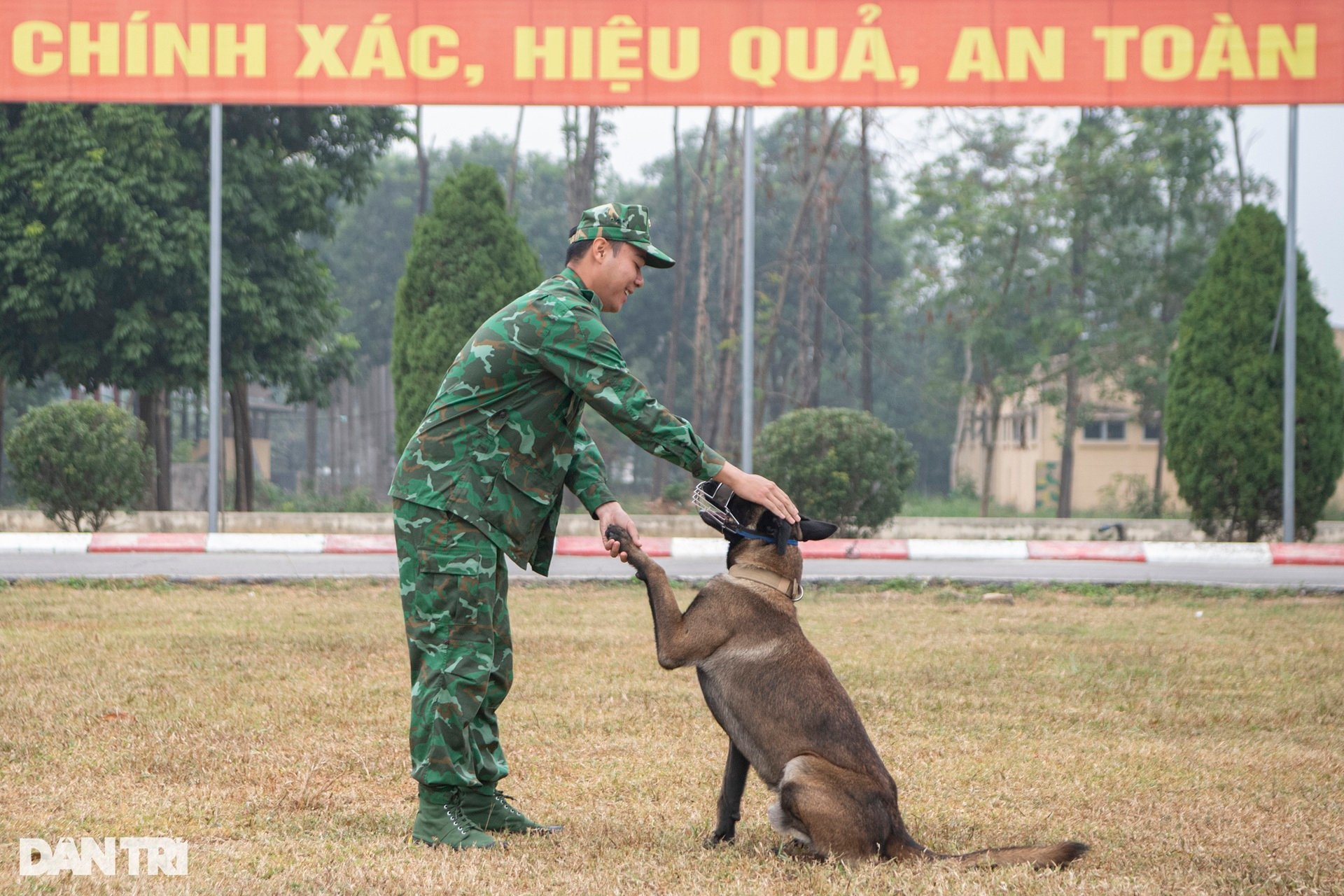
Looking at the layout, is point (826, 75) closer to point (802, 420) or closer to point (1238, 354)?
point (802, 420)

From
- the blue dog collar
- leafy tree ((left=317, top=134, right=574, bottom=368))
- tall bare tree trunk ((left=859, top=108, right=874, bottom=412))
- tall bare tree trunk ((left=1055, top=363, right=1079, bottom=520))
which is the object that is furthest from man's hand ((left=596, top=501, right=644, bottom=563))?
leafy tree ((left=317, top=134, right=574, bottom=368))

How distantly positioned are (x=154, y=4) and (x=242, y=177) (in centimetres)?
639

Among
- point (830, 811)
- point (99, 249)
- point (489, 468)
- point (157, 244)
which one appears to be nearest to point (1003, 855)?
point (830, 811)

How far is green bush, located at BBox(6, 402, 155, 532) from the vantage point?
15.3m

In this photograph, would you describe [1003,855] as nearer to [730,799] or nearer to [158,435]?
[730,799]

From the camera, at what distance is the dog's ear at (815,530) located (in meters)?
3.82

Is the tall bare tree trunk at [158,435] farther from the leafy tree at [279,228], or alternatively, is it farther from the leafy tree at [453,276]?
the leafy tree at [453,276]

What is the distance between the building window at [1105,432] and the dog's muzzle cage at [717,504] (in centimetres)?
3428

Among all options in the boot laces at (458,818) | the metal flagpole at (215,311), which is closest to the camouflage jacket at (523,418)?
the boot laces at (458,818)

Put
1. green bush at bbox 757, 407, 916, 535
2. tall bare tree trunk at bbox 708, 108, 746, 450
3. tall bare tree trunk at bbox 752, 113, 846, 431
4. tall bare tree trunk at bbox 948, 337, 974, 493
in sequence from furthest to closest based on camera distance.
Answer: tall bare tree trunk at bbox 948, 337, 974, 493
tall bare tree trunk at bbox 708, 108, 746, 450
tall bare tree trunk at bbox 752, 113, 846, 431
green bush at bbox 757, 407, 916, 535

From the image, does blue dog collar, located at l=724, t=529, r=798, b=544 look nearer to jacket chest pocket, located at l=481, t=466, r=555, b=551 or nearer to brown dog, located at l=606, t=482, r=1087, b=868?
brown dog, located at l=606, t=482, r=1087, b=868

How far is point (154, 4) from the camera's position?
14117 millimetres

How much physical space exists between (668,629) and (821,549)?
31.8 ft

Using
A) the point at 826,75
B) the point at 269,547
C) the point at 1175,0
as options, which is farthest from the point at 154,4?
the point at 1175,0
